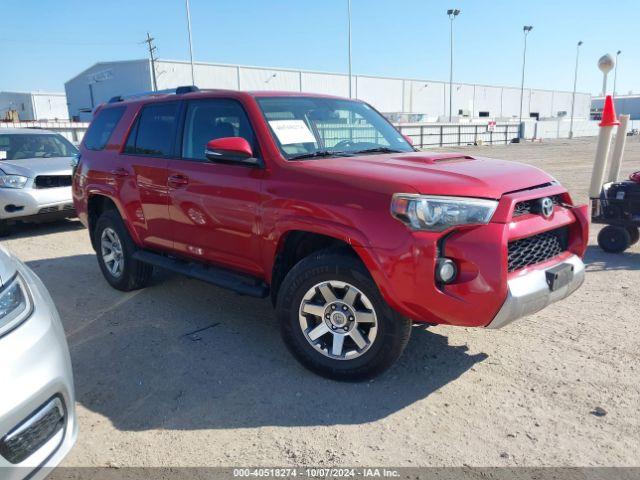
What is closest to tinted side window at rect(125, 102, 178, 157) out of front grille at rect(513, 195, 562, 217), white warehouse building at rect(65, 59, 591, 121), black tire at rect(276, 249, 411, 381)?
black tire at rect(276, 249, 411, 381)

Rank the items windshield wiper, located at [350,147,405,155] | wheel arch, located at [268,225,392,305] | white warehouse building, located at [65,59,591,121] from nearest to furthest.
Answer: wheel arch, located at [268,225,392,305]
windshield wiper, located at [350,147,405,155]
white warehouse building, located at [65,59,591,121]

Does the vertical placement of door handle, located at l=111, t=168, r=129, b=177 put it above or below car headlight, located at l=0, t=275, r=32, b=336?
above

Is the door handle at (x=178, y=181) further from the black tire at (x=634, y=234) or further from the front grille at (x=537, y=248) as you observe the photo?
the black tire at (x=634, y=234)

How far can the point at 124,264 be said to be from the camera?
5188 mm

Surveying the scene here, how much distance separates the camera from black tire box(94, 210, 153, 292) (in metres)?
5.14

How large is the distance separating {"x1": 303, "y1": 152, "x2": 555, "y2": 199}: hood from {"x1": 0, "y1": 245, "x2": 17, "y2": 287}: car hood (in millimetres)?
1789

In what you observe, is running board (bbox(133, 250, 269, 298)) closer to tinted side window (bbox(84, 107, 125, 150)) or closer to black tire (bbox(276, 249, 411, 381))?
black tire (bbox(276, 249, 411, 381))

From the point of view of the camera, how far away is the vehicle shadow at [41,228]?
340 inches

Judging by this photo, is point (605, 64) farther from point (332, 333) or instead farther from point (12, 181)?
point (12, 181)

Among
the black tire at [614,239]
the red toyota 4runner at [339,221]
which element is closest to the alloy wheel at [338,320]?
the red toyota 4runner at [339,221]

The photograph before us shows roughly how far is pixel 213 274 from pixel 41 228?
6.48 meters

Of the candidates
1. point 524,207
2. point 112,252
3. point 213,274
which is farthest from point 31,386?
point 112,252

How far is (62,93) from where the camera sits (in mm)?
72938

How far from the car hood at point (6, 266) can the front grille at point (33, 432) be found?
585mm
